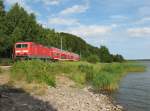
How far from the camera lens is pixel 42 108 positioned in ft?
51.5

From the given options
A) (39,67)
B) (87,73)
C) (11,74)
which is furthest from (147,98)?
(87,73)

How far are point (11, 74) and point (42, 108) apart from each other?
11.4m

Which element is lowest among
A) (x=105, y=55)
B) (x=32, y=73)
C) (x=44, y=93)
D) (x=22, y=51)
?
(x=44, y=93)

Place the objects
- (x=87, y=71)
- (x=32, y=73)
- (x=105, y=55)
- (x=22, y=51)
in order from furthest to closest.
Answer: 1. (x=105, y=55)
2. (x=22, y=51)
3. (x=87, y=71)
4. (x=32, y=73)

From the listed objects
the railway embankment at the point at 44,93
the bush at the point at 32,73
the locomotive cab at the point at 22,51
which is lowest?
the railway embankment at the point at 44,93

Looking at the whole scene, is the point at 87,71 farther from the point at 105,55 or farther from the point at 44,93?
the point at 105,55

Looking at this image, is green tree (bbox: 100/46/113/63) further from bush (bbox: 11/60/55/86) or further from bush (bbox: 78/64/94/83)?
bush (bbox: 11/60/55/86)

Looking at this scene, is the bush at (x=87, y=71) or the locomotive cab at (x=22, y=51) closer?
the bush at (x=87, y=71)

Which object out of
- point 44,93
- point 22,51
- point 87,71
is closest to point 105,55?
point 22,51

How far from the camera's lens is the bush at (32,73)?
79.4 feet

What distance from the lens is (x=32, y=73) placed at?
81.0 feet

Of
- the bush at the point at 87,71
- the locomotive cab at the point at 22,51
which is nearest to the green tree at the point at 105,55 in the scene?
the bush at the point at 87,71

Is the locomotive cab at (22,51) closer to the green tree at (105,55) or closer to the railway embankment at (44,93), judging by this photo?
the railway embankment at (44,93)

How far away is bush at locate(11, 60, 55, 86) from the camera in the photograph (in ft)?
79.4
